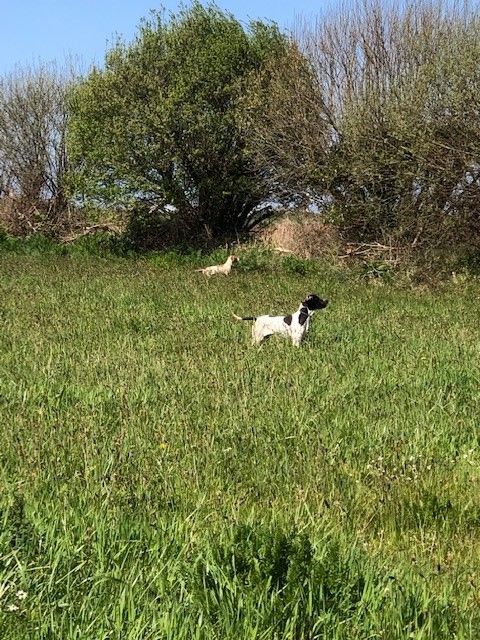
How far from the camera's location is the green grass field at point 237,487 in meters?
2.56

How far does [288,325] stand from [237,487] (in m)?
4.69

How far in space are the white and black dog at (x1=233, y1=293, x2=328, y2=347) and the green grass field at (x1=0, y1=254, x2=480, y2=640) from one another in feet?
0.71

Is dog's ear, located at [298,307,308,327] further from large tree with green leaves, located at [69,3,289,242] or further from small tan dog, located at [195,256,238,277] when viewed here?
large tree with green leaves, located at [69,3,289,242]

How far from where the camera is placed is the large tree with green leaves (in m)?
19.7

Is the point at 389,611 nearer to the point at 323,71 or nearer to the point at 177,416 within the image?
the point at 177,416

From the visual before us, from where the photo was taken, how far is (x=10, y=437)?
452 cm

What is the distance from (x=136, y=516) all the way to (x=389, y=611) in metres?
1.30

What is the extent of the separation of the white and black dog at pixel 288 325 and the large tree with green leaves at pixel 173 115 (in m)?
11.2

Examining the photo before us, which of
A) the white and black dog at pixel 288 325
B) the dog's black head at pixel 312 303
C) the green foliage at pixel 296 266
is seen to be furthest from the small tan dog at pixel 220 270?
the white and black dog at pixel 288 325

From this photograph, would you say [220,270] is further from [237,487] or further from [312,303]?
[237,487]

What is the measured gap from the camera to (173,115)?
19.5m

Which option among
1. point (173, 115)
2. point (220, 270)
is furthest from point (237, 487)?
point (173, 115)

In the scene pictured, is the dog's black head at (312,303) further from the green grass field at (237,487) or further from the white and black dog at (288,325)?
the green grass field at (237,487)

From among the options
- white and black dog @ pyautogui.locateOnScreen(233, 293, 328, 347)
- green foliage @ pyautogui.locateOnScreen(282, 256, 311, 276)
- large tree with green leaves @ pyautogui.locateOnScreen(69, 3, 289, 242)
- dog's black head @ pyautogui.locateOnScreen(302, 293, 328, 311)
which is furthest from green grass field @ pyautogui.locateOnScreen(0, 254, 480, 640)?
large tree with green leaves @ pyautogui.locateOnScreen(69, 3, 289, 242)
